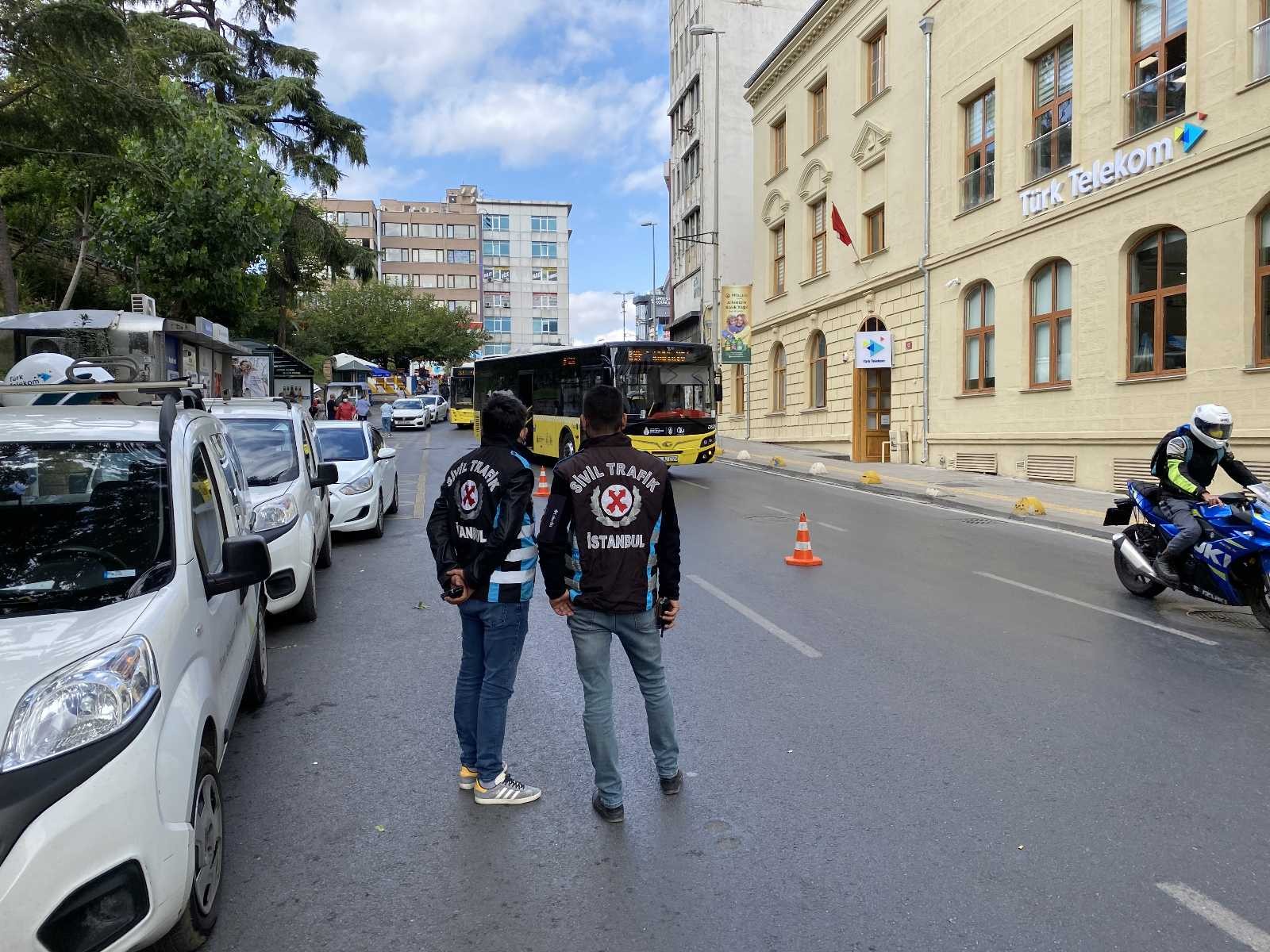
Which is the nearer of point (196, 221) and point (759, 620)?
point (759, 620)

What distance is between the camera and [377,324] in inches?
2425

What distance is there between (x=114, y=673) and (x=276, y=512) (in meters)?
4.90

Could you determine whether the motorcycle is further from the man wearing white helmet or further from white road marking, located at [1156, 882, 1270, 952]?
white road marking, located at [1156, 882, 1270, 952]

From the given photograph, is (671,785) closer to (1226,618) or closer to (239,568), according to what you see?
(239,568)

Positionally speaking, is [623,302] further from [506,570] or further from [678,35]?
[506,570]

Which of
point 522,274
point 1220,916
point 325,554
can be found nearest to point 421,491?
point 325,554

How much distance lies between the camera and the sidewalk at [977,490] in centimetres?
1362

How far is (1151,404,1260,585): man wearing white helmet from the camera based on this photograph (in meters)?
7.25

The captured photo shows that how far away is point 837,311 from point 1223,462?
20.2 metres

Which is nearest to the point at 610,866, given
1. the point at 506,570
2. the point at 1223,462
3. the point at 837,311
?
the point at 506,570

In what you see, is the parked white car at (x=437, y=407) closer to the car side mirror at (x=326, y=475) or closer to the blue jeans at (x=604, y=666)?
the car side mirror at (x=326, y=475)

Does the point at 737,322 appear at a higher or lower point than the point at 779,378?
higher

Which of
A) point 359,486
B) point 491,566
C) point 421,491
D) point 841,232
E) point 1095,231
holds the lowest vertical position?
point 421,491

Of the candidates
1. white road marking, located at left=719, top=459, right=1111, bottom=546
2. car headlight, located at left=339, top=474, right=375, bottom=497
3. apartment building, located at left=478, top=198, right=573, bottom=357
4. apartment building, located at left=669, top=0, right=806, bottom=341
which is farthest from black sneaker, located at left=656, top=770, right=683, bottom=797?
apartment building, located at left=478, top=198, right=573, bottom=357
